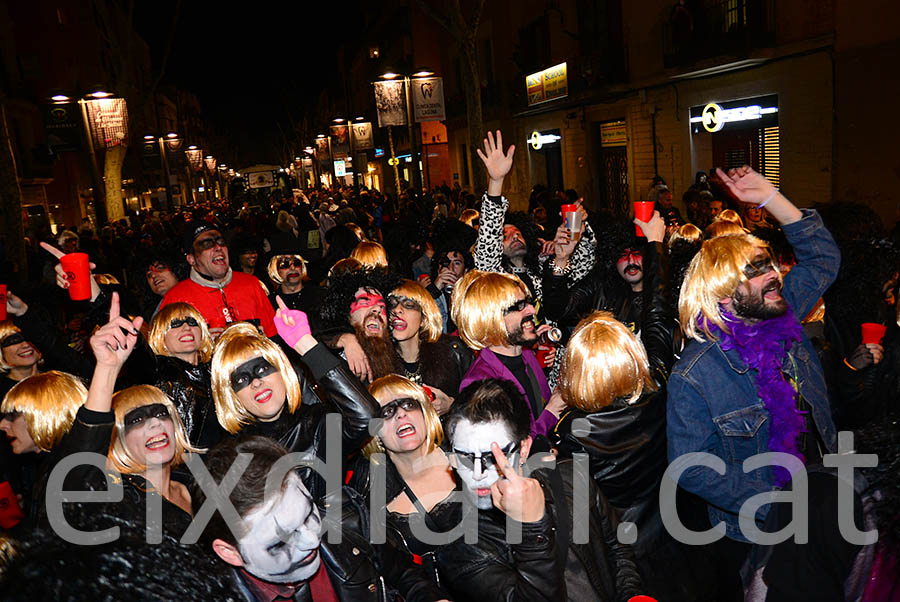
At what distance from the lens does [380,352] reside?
4.21 metres

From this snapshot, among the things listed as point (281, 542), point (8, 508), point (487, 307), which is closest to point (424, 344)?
point (487, 307)

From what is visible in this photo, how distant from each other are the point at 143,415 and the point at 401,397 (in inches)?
47.2

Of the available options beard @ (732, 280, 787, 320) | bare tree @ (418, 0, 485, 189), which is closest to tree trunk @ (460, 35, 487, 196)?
bare tree @ (418, 0, 485, 189)

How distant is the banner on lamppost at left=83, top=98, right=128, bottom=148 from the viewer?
16375mm

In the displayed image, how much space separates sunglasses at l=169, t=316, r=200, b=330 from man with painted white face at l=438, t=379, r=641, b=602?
8.92 ft

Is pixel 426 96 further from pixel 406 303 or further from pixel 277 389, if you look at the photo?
pixel 277 389

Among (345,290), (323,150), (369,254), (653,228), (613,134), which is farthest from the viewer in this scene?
(323,150)

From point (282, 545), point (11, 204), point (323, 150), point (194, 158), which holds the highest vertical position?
point (323, 150)

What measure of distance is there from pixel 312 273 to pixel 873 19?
1022 centimetres

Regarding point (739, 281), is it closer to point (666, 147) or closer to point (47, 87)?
point (666, 147)

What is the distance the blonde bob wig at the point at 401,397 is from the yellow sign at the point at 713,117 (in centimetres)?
1428

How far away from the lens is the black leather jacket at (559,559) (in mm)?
2236

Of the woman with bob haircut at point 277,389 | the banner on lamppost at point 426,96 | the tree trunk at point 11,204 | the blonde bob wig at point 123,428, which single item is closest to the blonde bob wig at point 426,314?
the woman with bob haircut at point 277,389

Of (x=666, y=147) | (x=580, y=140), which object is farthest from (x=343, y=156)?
(x=666, y=147)
